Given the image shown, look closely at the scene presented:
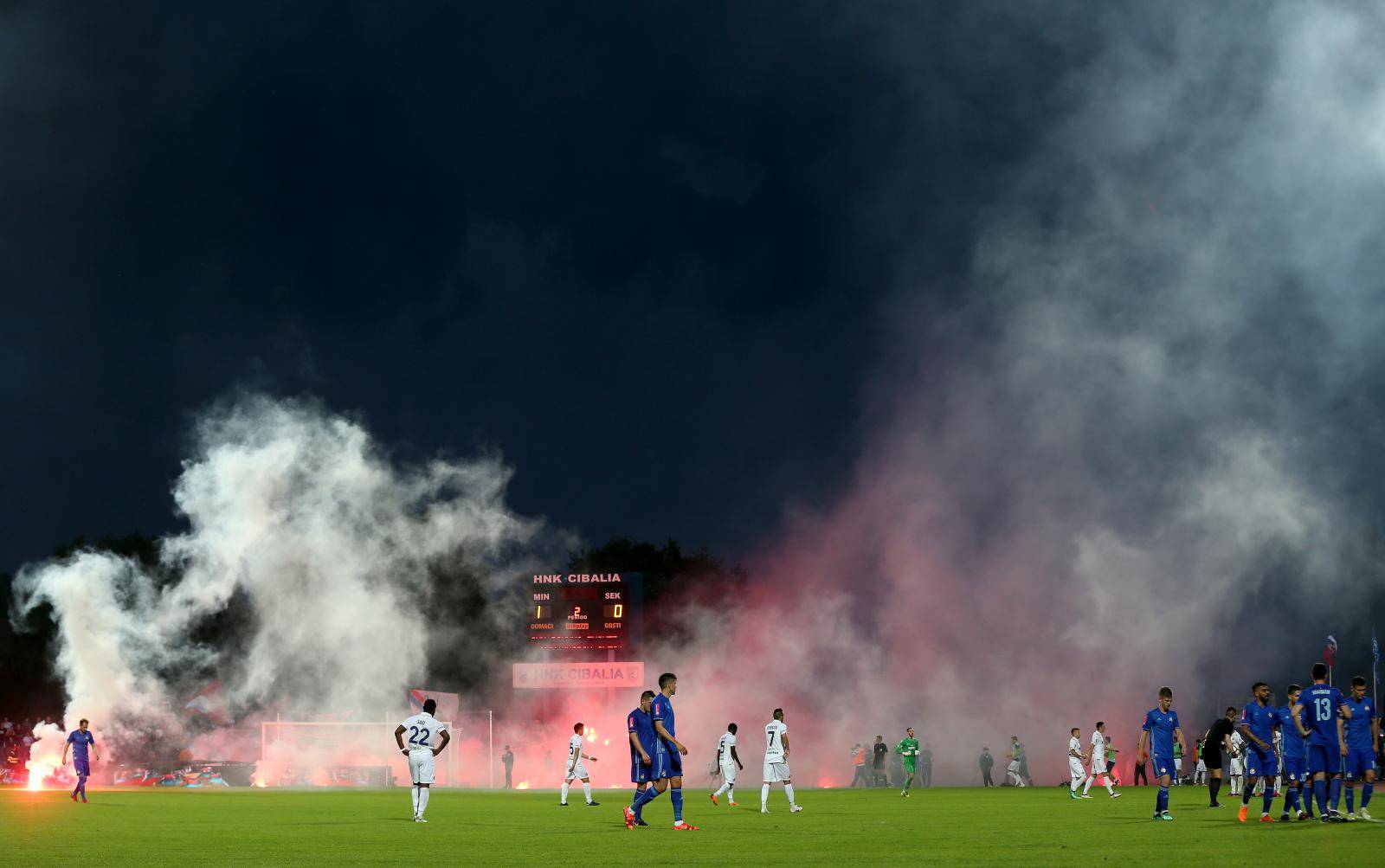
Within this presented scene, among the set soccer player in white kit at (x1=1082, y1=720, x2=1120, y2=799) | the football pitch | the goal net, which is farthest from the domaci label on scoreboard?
the football pitch

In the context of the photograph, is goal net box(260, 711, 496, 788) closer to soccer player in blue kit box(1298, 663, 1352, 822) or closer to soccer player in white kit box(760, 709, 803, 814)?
soccer player in white kit box(760, 709, 803, 814)

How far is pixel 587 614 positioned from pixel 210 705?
25.7m

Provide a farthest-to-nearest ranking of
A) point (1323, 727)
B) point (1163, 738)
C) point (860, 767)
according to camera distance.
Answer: point (860, 767) < point (1163, 738) < point (1323, 727)

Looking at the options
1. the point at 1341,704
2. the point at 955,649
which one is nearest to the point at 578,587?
the point at 955,649

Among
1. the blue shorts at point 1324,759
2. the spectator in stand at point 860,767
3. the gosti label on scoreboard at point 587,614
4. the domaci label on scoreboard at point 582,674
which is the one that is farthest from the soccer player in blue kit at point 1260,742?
the domaci label on scoreboard at point 582,674

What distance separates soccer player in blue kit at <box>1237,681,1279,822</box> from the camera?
21016 millimetres

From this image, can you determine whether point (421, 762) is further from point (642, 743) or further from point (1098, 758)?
point (1098, 758)

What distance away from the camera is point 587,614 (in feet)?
201

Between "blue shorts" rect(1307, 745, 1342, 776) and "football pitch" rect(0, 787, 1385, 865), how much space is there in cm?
75

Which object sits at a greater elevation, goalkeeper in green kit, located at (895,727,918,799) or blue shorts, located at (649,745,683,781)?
blue shorts, located at (649,745,683,781)

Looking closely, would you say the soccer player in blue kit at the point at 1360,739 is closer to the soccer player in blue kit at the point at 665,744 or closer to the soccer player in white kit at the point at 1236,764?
the soccer player in blue kit at the point at 665,744

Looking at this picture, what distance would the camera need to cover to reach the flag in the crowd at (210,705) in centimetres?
7338

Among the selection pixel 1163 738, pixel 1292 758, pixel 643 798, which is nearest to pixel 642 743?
pixel 643 798

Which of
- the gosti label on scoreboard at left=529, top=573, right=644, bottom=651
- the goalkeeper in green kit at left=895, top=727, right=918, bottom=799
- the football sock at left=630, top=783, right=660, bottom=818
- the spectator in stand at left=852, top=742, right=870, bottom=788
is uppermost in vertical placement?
the gosti label on scoreboard at left=529, top=573, right=644, bottom=651
